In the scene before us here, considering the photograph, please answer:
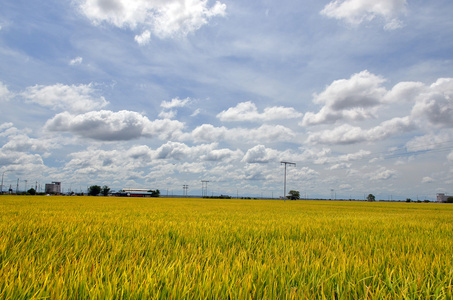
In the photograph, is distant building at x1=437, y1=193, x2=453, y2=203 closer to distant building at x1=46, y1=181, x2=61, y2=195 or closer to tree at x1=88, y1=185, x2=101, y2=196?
tree at x1=88, y1=185, x2=101, y2=196

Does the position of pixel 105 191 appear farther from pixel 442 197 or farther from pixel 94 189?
pixel 442 197

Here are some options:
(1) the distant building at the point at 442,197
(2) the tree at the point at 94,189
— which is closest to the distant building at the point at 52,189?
(2) the tree at the point at 94,189

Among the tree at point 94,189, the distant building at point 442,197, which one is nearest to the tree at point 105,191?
the tree at point 94,189

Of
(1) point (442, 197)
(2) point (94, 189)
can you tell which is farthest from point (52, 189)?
(1) point (442, 197)

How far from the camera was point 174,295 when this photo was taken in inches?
71.1

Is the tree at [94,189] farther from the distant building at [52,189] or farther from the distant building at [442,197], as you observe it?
the distant building at [442,197]

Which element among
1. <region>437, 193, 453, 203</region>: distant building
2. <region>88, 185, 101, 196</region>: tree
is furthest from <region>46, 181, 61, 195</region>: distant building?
<region>437, 193, 453, 203</region>: distant building

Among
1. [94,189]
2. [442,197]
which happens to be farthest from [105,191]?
[442,197]

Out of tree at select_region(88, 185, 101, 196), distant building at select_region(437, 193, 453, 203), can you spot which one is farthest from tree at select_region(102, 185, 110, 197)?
distant building at select_region(437, 193, 453, 203)

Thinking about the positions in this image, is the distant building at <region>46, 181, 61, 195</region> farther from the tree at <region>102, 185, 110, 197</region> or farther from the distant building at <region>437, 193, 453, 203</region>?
the distant building at <region>437, 193, 453, 203</region>

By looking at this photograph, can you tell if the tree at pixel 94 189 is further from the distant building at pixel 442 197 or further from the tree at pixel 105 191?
the distant building at pixel 442 197

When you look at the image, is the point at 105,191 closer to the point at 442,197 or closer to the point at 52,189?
the point at 52,189

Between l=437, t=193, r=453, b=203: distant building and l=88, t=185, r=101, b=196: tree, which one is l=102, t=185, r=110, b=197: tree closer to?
l=88, t=185, r=101, b=196: tree

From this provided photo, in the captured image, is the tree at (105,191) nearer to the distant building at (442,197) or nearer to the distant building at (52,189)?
the distant building at (52,189)
